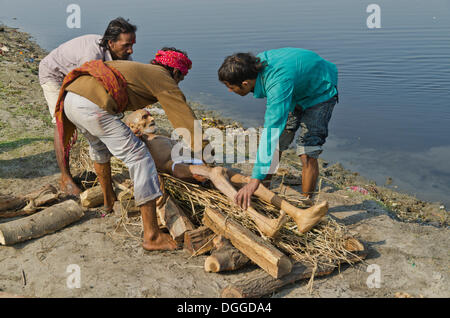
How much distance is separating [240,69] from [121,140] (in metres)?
1.21

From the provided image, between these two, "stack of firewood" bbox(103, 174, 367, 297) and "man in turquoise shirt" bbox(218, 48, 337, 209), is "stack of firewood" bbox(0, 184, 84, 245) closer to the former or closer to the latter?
"stack of firewood" bbox(103, 174, 367, 297)

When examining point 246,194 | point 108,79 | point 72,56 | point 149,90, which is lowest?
point 246,194

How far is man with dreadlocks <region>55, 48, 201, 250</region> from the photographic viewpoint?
3.23m

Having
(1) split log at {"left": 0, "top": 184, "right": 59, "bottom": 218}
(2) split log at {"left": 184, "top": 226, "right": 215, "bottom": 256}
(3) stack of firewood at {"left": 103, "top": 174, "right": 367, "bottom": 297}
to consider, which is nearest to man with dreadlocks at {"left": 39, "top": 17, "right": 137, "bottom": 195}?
(1) split log at {"left": 0, "top": 184, "right": 59, "bottom": 218}

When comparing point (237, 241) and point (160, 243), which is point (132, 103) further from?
point (237, 241)

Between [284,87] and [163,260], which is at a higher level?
[284,87]

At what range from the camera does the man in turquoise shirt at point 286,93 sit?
10.7ft

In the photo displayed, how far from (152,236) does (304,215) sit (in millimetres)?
1365

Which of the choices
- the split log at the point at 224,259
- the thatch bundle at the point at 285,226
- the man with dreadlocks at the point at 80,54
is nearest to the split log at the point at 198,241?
the split log at the point at 224,259

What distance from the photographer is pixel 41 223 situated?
366cm

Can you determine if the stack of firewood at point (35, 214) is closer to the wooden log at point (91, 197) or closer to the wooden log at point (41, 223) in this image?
the wooden log at point (41, 223)

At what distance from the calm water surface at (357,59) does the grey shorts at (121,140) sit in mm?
4666

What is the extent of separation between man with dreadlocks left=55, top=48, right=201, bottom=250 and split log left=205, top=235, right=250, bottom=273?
0.50m

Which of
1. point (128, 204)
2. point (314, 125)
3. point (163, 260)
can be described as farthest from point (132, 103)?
point (314, 125)
